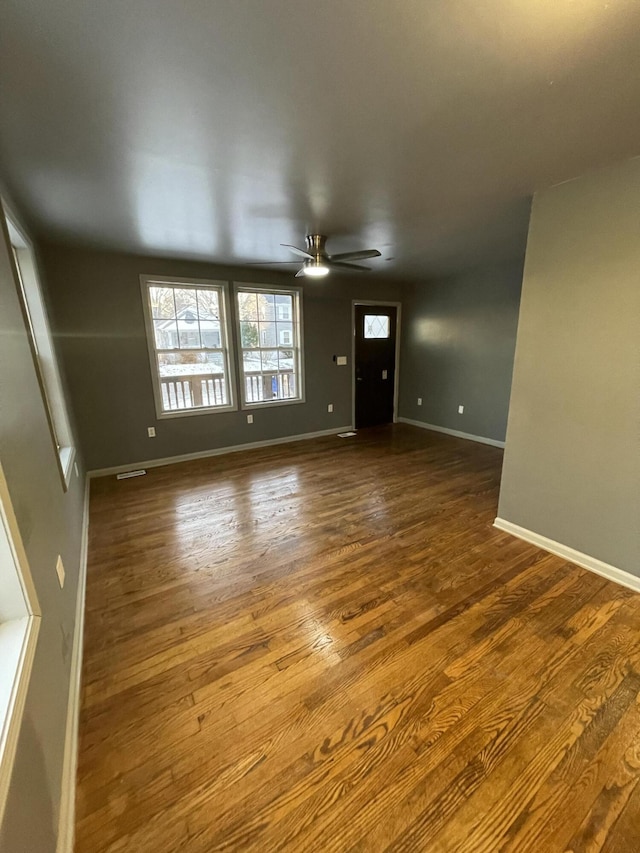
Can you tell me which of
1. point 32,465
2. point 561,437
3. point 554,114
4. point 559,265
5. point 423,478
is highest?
point 554,114

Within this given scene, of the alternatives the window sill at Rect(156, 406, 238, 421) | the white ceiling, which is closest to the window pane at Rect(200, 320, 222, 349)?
the window sill at Rect(156, 406, 238, 421)

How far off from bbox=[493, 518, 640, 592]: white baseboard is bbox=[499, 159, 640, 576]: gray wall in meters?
0.04

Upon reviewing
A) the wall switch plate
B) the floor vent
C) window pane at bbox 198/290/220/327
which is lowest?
the floor vent

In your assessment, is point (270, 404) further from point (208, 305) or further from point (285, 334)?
point (208, 305)

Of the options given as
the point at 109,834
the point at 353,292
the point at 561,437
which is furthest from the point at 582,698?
the point at 353,292

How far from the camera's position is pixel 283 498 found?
3.40 meters

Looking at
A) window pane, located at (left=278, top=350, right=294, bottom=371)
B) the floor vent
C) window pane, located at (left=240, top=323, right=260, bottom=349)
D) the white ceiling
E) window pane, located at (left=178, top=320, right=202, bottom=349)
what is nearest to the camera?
the white ceiling

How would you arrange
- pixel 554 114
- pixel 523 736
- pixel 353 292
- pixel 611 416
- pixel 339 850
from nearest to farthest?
1. pixel 339 850
2. pixel 523 736
3. pixel 554 114
4. pixel 611 416
5. pixel 353 292

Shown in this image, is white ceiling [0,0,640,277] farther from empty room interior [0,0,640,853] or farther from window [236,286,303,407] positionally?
window [236,286,303,407]

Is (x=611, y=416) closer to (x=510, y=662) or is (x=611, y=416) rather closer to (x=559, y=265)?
(x=559, y=265)

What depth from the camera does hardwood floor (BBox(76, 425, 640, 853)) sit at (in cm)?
112

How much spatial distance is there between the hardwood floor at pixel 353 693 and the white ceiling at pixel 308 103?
240 cm

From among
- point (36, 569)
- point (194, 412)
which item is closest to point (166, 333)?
point (194, 412)

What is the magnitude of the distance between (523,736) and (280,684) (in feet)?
3.26
